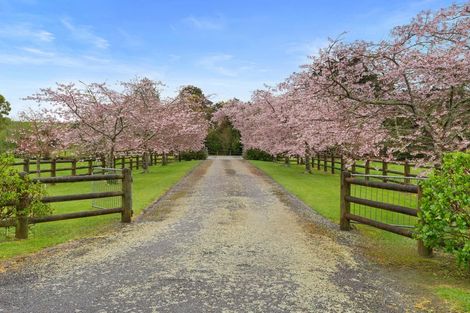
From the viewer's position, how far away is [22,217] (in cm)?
769

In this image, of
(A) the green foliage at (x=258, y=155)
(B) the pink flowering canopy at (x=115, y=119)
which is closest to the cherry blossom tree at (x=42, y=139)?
(B) the pink flowering canopy at (x=115, y=119)

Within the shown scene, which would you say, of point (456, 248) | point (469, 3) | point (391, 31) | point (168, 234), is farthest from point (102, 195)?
point (469, 3)

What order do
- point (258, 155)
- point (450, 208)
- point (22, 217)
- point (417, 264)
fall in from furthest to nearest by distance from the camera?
point (258, 155) → point (22, 217) → point (417, 264) → point (450, 208)

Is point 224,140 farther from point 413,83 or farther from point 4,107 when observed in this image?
point 413,83

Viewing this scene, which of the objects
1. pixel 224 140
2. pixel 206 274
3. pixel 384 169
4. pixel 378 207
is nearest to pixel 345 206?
pixel 378 207

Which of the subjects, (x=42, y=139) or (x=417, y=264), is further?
(x=42, y=139)

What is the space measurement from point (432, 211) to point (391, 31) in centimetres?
578

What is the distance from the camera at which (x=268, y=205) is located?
12.4 metres

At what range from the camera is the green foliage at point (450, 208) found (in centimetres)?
516

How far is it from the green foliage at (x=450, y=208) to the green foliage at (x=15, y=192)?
6828 millimetres

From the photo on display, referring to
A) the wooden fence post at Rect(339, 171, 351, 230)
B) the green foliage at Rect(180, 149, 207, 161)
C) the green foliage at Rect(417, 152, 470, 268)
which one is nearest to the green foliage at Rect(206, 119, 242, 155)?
the green foliage at Rect(180, 149, 207, 161)

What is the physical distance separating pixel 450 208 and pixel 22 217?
24.4 ft

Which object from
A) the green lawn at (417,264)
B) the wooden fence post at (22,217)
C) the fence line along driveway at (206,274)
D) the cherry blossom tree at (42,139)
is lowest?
the green lawn at (417,264)

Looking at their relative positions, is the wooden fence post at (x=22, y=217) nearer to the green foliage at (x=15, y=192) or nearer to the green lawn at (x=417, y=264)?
the green foliage at (x=15, y=192)
